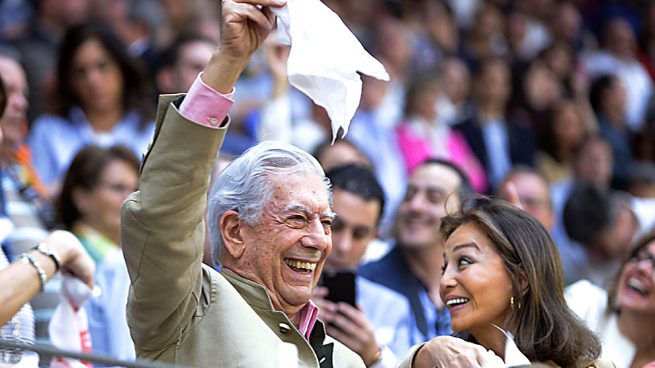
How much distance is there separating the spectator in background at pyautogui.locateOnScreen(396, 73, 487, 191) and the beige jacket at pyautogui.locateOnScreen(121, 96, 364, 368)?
5.33 metres

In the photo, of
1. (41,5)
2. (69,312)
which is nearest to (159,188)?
(69,312)

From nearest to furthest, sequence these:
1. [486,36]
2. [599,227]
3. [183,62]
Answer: [183,62] < [599,227] < [486,36]

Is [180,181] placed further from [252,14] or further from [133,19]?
[133,19]

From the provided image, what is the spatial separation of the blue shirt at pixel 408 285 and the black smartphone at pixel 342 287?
786 mm

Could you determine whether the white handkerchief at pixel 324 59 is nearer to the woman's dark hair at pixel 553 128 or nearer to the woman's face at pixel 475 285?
the woman's face at pixel 475 285

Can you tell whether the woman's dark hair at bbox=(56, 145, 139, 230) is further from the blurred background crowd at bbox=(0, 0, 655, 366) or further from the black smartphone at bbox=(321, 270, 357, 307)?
the black smartphone at bbox=(321, 270, 357, 307)

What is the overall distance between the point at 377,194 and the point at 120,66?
6.35ft

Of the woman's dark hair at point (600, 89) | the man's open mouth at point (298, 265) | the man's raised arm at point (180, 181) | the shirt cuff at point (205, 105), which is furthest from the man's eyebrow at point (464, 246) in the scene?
the woman's dark hair at point (600, 89)

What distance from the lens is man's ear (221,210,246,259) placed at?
360 cm

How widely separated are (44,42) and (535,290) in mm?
5163

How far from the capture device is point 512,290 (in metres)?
3.84

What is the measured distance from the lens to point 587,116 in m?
10.9

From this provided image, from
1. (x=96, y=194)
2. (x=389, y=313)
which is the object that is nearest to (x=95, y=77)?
(x=96, y=194)

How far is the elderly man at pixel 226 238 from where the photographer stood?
3.07 m
